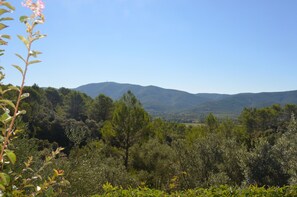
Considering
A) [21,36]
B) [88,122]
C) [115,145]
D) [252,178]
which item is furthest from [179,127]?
[21,36]

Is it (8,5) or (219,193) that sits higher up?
(8,5)

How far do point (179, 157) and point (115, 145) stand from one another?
10.9m

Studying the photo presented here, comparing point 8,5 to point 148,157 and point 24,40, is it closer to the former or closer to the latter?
point 24,40

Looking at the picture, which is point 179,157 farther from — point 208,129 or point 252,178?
point 208,129

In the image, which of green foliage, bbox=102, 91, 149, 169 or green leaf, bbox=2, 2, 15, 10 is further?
green foliage, bbox=102, 91, 149, 169

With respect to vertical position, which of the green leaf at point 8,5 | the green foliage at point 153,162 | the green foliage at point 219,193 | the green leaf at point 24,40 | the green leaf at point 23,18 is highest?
the green leaf at point 8,5

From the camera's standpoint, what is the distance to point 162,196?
8539 mm

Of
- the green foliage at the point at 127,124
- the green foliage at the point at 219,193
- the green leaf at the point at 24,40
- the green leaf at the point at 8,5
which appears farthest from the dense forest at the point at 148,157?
the green leaf at the point at 8,5

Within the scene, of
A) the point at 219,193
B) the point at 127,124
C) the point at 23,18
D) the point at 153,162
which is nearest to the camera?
the point at 23,18

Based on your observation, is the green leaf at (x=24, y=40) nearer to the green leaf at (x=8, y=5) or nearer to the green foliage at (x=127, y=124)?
the green leaf at (x=8, y=5)

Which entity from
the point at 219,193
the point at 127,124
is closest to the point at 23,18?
the point at 219,193

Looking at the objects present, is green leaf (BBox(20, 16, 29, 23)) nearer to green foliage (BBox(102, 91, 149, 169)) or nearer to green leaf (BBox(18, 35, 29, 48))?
green leaf (BBox(18, 35, 29, 48))

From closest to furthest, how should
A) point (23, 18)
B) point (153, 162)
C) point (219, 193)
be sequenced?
1. point (23, 18)
2. point (219, 193)
3. point (153, 162)

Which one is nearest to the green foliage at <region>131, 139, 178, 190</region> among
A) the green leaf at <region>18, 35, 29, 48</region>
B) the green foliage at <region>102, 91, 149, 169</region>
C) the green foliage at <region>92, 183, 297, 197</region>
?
the green foliage at <region>102, 91, 149, 169</region>
